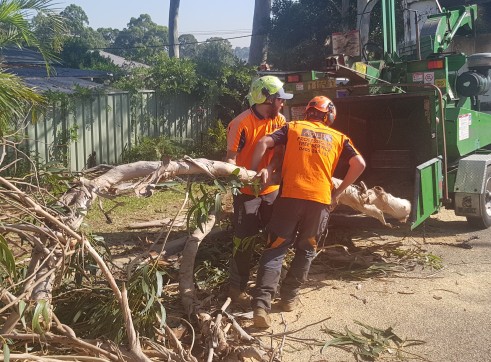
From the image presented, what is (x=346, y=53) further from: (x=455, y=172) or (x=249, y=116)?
(x=249, y=116)

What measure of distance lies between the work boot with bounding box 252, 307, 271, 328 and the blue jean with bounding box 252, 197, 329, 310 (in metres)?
0.08

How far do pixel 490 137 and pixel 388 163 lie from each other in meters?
1.74

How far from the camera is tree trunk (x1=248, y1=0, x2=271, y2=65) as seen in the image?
20391 millimetres

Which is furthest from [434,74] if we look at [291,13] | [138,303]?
[291,13]

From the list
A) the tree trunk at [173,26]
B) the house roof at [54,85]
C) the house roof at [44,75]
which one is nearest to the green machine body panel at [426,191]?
the house roof at [44,75]

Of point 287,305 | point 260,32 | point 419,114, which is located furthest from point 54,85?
point 260,32

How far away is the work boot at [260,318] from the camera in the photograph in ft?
14.8

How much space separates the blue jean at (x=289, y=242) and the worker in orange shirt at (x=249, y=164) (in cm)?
27

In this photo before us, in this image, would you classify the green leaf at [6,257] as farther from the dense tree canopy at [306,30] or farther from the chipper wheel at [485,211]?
the dense tree canopy at [306,30]

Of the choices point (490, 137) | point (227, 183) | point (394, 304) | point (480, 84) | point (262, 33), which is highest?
point (262, 33)

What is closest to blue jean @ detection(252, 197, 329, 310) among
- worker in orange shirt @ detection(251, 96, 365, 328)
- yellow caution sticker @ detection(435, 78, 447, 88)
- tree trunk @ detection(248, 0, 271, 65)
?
worker in orange shirt @ detection(251, 96, 365, 328)

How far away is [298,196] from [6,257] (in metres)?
2.36

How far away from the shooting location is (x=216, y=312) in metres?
4.39

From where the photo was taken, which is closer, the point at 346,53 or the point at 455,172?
Answer: the point at 455,172
